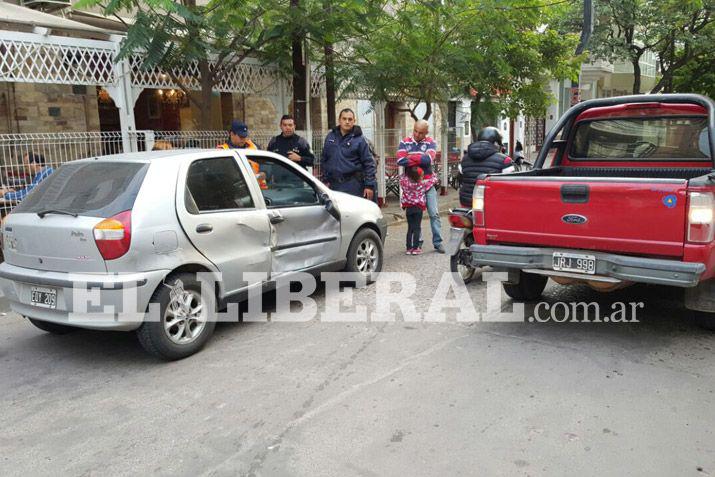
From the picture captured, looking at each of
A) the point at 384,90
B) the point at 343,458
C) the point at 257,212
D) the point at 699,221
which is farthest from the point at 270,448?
the point at 384,90

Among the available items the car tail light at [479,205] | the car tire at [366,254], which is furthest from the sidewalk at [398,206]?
the car tail light at [479,205]

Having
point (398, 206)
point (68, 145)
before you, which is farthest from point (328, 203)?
point (398, 206)

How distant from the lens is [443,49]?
11.8m

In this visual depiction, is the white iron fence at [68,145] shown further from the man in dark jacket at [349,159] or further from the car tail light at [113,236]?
the car tail light at [113,236]

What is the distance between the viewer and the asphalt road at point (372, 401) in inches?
129

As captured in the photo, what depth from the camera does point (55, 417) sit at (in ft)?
12.8

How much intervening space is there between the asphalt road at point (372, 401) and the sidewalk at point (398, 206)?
6.89m

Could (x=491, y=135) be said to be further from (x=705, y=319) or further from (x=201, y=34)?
(x=201, y=34)

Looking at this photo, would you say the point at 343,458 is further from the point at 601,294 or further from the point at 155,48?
the point at 155,48

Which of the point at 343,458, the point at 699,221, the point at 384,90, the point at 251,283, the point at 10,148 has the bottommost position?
the point at 343,458

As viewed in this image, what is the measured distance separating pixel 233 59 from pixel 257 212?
5893mm

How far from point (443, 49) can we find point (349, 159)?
16.4ft

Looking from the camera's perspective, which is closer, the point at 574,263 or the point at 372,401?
the point at 372,401

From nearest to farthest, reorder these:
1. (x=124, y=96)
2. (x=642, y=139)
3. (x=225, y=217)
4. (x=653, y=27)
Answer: (x=225, y=217)
(x=642, y=139)
(x=124, y=96)
(x=653, y=27)
